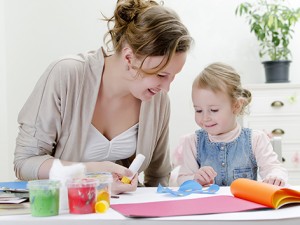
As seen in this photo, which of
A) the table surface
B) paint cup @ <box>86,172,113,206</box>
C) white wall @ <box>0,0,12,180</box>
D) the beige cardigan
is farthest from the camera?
white wall @ <box>0,0,12,180</box>

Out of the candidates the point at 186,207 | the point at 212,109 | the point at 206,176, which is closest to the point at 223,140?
the point at 212,109

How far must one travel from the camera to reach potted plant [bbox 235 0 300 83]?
12.3 feet

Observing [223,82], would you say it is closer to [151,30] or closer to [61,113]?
[151,30]

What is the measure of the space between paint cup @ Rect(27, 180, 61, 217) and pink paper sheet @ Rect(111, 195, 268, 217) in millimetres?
147

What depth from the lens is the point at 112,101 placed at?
1.85 meters

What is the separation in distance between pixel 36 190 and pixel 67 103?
27.6 inches

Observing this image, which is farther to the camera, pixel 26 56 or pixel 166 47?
pixel 26 56

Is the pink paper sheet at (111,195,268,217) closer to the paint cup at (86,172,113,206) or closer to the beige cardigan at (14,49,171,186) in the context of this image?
the paint cup at (86,172,113,206)

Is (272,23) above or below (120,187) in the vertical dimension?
above

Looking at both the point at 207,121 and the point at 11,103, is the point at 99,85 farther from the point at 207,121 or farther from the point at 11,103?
the point at 11,103

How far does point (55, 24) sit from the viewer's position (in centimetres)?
409

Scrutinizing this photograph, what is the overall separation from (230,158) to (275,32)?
217 cm

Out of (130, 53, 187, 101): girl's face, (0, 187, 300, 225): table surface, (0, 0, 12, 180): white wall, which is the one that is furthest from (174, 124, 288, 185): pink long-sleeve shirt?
(0, 0, 12, 180): white wall

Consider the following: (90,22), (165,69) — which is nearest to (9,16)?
(90,22)
